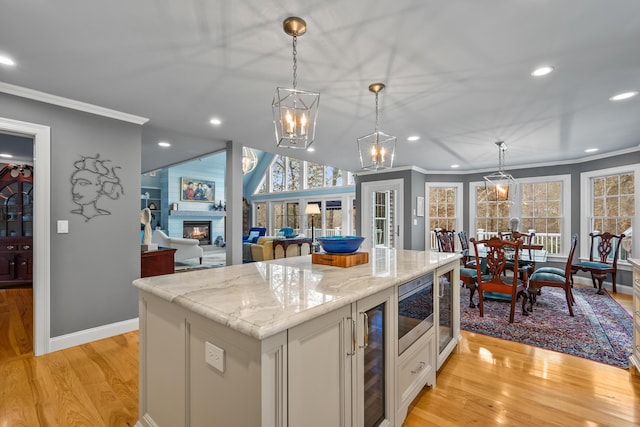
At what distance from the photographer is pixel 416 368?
1.91m

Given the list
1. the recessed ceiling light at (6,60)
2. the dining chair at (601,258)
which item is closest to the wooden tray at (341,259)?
the recessed ceiling light at (6,60)

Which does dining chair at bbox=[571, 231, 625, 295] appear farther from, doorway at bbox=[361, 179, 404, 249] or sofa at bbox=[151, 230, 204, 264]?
sofa at bbox=[151, 230, 204, 264]

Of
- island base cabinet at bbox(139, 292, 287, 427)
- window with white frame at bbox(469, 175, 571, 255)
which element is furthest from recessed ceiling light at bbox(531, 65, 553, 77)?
window with white frame at bbox(469, 175, 571, 255)

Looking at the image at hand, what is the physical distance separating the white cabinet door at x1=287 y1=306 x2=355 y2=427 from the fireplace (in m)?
11.1

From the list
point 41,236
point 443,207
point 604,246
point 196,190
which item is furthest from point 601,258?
point 196,190

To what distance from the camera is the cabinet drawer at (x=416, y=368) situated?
1.71 metres

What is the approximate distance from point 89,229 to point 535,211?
292 inches

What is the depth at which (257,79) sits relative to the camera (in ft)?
7.79

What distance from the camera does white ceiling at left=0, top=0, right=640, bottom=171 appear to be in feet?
5.20

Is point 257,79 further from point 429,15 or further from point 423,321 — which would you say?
point 423,321

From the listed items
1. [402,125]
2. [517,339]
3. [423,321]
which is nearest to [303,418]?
[423,321]

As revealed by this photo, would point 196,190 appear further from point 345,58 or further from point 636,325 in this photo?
point 636,325

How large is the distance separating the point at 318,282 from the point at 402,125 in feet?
8.77

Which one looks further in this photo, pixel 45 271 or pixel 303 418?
pixel 45 271
